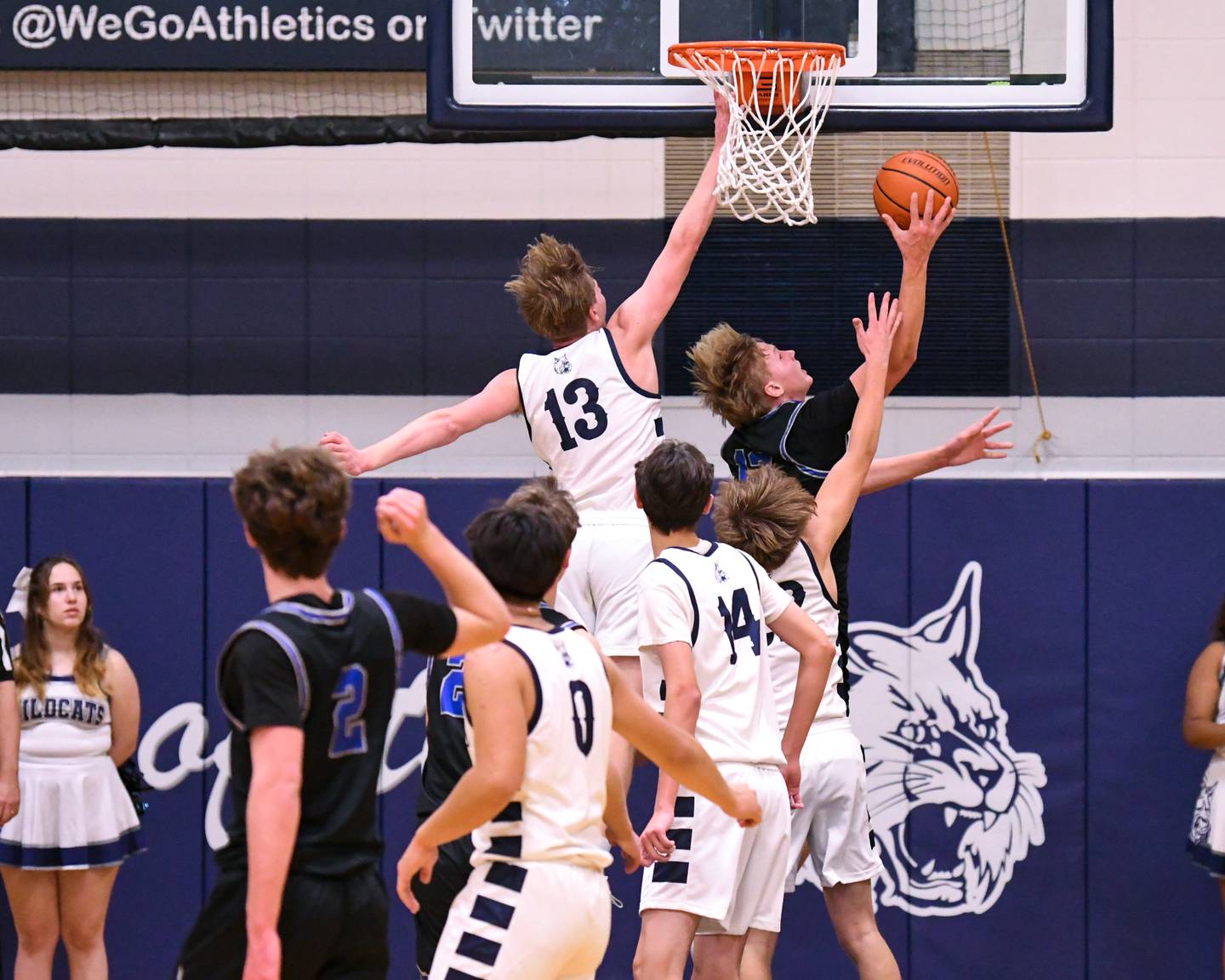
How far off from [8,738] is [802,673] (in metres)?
3.36

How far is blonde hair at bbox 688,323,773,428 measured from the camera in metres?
5.57

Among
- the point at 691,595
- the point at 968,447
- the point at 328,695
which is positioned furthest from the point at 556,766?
the point at 968,447

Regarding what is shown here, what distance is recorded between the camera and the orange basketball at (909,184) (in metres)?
5.67

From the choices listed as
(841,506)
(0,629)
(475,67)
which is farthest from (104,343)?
(841,506)

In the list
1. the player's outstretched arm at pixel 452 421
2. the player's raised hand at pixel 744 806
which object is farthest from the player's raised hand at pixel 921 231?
the player's raised hand at pixel 744 806

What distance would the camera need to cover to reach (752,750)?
457 cm

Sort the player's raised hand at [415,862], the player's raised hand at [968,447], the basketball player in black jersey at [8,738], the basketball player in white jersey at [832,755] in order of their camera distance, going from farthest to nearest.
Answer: the basketball player in black jersey at [8,738] < the player's raised hand at [968,447] < the basketball player in white jersey at [832,755] < the player's raised hand at [415,862]

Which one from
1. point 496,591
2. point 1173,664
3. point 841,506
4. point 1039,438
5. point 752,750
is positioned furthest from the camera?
point 1039,438

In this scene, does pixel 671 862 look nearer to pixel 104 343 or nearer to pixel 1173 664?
pixel 1173 664

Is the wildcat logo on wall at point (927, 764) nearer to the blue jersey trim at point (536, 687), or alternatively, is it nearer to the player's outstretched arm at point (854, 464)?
the player's outstretched arm at point (854, 464)

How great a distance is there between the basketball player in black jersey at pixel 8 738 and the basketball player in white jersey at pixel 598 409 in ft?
6.78

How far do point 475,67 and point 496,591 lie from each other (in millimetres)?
2915

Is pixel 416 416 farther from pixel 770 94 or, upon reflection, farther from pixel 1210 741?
pixel 1210 741

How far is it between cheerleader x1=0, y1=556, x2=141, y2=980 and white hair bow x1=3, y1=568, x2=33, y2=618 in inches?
11.3
